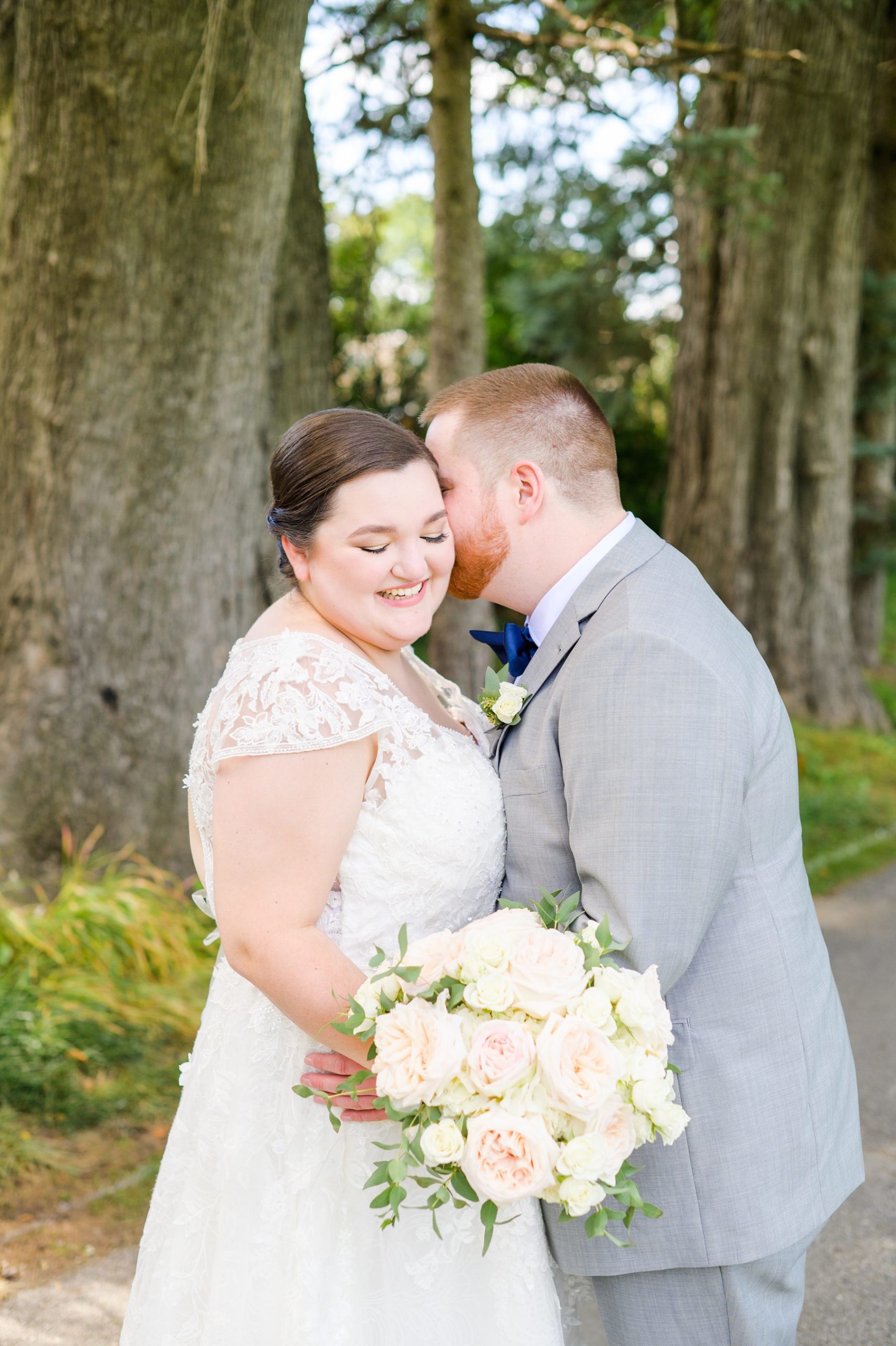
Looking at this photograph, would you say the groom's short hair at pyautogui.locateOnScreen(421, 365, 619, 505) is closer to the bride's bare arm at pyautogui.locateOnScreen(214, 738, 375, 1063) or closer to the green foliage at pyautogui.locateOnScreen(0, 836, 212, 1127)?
the bride's bare arm at pyautogui.locateOnScreen(214, 738, 375, 1063)

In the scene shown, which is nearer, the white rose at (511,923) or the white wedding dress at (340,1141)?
the white rose at (511,923)

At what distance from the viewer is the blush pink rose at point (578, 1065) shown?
1.69 meters

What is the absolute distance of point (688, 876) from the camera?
1923 millimetres

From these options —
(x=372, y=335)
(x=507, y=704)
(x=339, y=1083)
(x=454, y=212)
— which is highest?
(x=454, y=212)

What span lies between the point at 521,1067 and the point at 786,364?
8938 millimetres

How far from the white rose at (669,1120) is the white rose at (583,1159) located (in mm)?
107

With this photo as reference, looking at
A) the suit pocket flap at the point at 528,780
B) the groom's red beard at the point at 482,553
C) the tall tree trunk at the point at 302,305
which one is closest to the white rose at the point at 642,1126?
the suit pocket flap at the point at 528,780

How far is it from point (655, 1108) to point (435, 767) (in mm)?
809

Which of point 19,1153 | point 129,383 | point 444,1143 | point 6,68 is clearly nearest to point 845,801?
point 129,383

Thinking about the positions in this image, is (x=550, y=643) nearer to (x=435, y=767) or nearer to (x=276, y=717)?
(x=435, y=767)

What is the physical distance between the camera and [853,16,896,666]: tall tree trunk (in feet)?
35.7

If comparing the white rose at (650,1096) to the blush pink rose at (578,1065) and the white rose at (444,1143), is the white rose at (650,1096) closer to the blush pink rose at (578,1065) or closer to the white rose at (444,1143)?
the blush pink rose at (578,1065)

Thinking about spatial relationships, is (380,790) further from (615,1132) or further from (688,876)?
(615,1132)

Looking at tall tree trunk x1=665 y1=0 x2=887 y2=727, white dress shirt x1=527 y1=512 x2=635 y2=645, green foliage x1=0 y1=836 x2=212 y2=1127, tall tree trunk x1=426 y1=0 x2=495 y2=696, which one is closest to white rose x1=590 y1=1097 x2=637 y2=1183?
white dress shirt x1=527 y1=512 x2=635 y2=645
